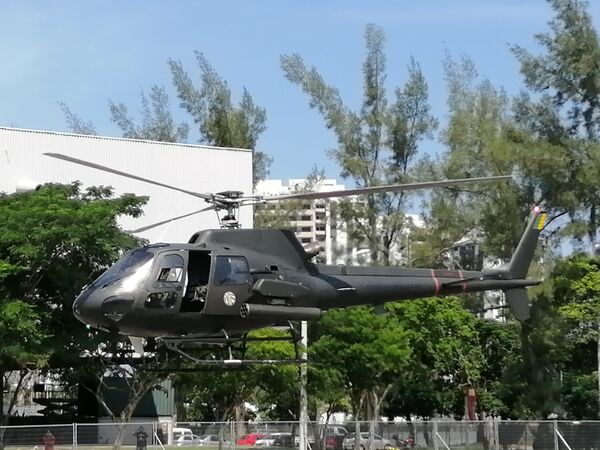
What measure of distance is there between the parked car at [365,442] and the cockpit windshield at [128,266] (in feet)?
60.8

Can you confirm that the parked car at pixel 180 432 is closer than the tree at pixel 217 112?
Yes

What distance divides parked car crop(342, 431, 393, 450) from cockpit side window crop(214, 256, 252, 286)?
17385mm

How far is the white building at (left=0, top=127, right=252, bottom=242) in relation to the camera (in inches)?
1977

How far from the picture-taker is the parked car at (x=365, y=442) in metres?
36.8

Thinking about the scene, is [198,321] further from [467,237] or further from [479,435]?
[467,237]

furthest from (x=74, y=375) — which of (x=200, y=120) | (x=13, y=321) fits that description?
(x=200, y=120)

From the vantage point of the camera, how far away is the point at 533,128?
50.3 metres

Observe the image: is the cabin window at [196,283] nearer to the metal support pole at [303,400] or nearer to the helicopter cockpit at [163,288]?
the helicopter cockpit at [163,288]

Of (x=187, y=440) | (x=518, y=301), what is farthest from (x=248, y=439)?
(x=518, y=301)

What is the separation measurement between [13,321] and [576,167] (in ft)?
85.5

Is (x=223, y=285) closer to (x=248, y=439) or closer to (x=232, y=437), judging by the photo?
(x=232, y=437)

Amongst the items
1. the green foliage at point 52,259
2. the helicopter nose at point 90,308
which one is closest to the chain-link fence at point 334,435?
the green foliage at point 52,259

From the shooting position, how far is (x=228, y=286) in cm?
2031

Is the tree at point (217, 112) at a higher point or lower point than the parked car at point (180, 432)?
higher
